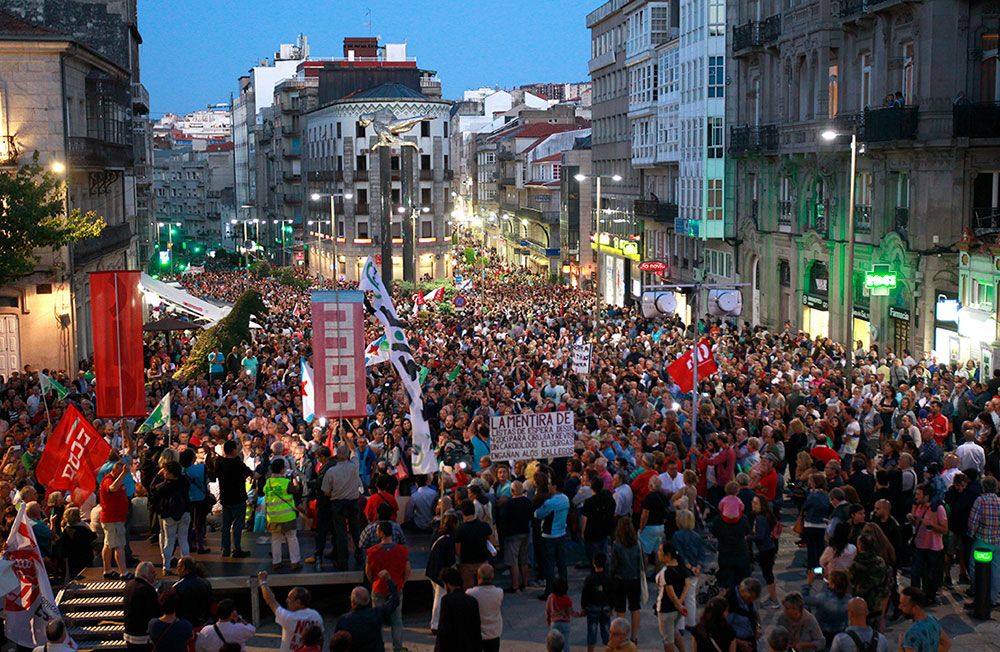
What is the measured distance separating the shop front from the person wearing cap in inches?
1113

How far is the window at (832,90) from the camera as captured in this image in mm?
42000

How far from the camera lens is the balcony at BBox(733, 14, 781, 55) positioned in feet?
153

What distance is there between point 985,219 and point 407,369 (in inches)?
781

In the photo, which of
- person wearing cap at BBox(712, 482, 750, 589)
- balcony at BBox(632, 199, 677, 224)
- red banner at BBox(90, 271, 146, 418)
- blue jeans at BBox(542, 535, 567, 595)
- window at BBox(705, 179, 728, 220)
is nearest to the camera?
person wearing cap at BBox(712, 482, 750, 589)

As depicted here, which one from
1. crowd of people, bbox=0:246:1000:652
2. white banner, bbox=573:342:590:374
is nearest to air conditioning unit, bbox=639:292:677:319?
white banner, bbox=573:342:590:374

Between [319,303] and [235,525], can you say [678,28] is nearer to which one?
[319,303]

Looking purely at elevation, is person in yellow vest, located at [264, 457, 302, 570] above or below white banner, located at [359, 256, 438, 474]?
below

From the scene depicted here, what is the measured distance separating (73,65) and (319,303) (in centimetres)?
2363

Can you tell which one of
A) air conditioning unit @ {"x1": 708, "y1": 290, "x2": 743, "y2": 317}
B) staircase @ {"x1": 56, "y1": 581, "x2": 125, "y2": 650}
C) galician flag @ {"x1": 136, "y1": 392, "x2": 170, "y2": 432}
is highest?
air conditioning unit @ {"x1": 708, "y1": 290, "x2": 743, "y2": 317}

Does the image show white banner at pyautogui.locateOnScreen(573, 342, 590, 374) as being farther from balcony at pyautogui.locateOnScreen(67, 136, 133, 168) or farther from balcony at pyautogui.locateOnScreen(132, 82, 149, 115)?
balcony at pyautogui.locateOnScreen(132, 82, 149, 115)

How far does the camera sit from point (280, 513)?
16.3 metres

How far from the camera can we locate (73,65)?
132 feet

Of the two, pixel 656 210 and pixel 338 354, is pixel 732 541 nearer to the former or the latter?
pixel 338 354

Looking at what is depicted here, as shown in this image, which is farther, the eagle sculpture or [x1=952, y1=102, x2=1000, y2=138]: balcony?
the eagle sculpture
